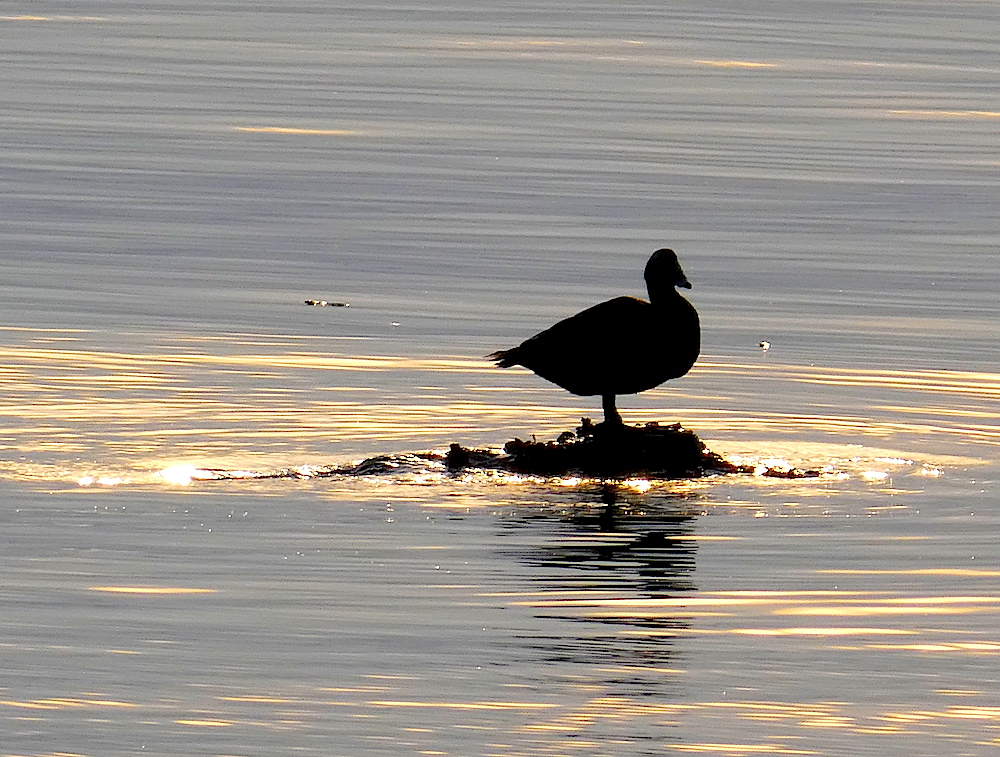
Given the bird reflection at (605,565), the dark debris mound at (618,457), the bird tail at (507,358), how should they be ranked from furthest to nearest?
the bird tail at (507,358)
the dark debris mound at (618,457)
the bird reflection at (605,565)

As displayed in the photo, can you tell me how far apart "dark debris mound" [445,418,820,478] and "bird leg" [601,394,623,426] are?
0.23 metres

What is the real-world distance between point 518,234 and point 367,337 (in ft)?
13.0

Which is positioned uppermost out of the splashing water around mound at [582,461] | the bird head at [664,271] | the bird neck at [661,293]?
the bird head at [664,271]

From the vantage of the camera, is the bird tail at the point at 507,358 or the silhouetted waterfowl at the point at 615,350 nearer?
the silhouetted waterfowl at the point at 615,350

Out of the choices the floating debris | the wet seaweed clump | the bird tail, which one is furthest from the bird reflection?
the floating debris

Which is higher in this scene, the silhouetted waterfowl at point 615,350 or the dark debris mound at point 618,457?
the silhouetted waterfowl at point 615,350

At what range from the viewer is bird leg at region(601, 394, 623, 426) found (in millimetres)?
13031

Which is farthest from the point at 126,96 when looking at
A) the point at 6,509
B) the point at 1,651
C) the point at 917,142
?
the point at 1,651

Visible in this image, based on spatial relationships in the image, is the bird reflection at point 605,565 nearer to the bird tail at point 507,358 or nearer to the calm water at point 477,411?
the calm water at point 477,411

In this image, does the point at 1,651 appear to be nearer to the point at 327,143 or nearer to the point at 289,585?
the point at 289,585

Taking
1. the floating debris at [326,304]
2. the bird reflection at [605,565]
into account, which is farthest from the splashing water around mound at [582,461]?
the floating debris at [326,304]

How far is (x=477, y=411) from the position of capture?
13.8m

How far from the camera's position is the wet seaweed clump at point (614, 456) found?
1243cm

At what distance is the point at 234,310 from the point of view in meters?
16.4
